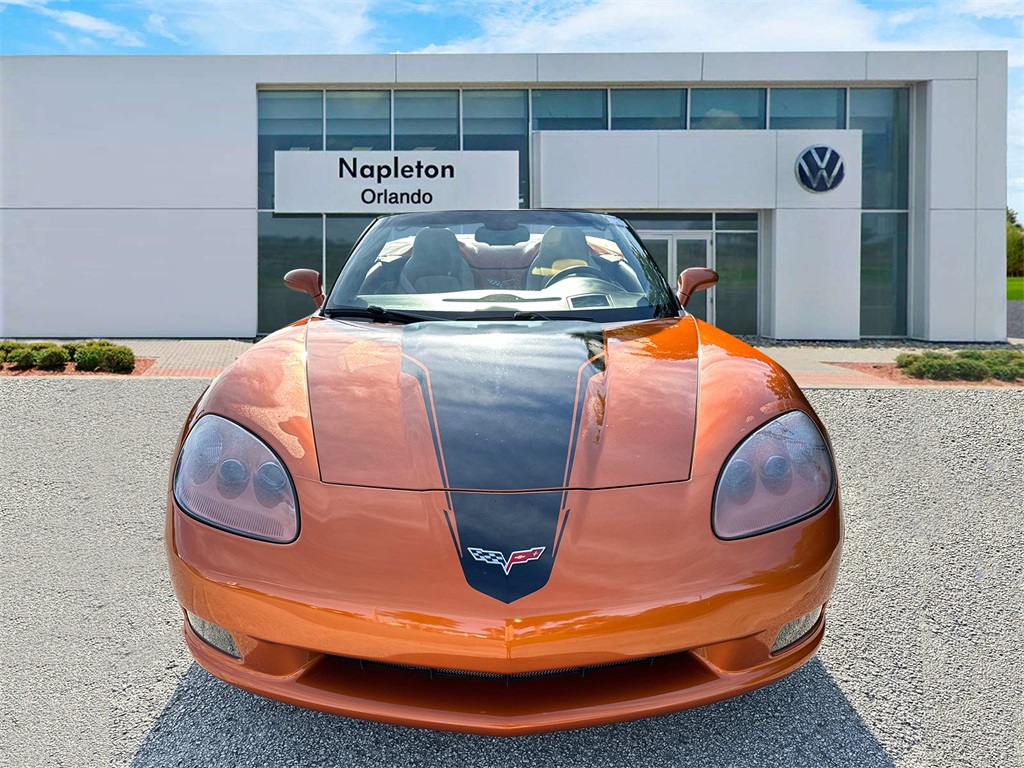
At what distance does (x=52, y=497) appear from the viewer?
4246 mm

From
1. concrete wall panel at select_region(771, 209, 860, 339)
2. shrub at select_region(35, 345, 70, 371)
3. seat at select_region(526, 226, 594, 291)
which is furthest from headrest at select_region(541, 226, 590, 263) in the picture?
concrete wall panel at select_region(771, 209, 860, 339)

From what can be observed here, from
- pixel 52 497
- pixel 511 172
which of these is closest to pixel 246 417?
pixel 52 497

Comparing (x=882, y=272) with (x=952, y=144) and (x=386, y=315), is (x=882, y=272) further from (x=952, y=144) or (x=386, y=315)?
(x=386, y=315)

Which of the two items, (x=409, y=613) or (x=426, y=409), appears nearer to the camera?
(x=409, y=613)

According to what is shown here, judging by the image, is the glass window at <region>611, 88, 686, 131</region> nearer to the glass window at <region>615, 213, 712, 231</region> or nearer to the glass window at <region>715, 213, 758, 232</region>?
the glass window at <region>615, 213, 712, 231</region>

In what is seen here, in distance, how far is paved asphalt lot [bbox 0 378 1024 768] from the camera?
1.98 meters

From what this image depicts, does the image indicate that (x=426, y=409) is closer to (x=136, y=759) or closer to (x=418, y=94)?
(x=136, y=759)

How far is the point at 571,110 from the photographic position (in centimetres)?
1708

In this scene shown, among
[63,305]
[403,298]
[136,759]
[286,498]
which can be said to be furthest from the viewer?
[63,305]

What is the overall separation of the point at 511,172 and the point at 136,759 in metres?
15.8

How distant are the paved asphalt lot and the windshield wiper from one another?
1237mm

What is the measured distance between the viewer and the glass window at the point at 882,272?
691 inches

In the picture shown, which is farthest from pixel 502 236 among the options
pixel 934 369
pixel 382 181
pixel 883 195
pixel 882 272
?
pixel 883 195

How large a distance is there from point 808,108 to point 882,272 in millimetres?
3951
